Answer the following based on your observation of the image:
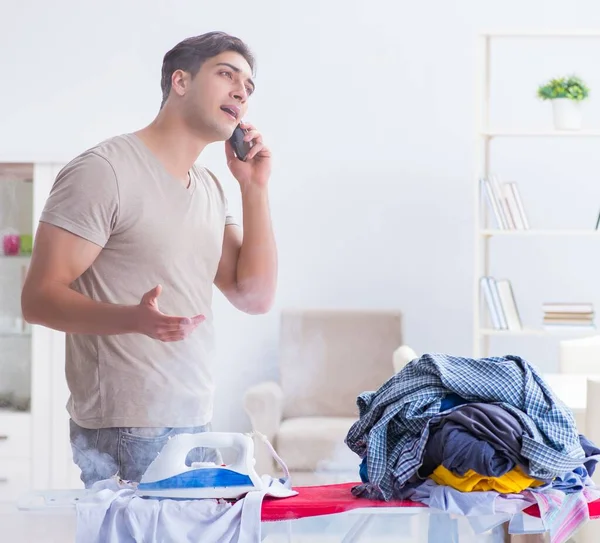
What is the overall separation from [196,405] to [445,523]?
68cm

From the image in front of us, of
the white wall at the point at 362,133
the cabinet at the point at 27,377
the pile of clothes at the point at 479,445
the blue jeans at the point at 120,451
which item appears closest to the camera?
the pile of clothes at the point at 479,445

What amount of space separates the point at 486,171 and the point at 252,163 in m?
1.12

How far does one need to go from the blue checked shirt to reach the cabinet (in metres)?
1.45

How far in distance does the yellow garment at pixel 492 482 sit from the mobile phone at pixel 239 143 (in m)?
1.11

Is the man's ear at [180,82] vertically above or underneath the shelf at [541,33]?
underneath

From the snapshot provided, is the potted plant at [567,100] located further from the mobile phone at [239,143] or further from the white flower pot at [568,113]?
the mobile phone at [239,143]

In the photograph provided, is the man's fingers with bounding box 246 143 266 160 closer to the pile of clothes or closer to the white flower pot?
the pile of clothes

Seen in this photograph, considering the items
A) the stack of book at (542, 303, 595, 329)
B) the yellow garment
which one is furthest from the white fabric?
the stack of book at (542, 303, 595, 329)

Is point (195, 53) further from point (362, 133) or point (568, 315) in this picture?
point (568, 315)

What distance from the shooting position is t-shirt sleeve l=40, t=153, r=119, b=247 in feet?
6.01

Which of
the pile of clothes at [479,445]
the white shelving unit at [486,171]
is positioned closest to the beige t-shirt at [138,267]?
the pile of clothes at [479,445]

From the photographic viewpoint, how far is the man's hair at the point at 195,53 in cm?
225

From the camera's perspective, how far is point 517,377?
1.45 metres

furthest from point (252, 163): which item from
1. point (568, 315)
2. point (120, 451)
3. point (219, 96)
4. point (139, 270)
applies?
point (568, 315)
